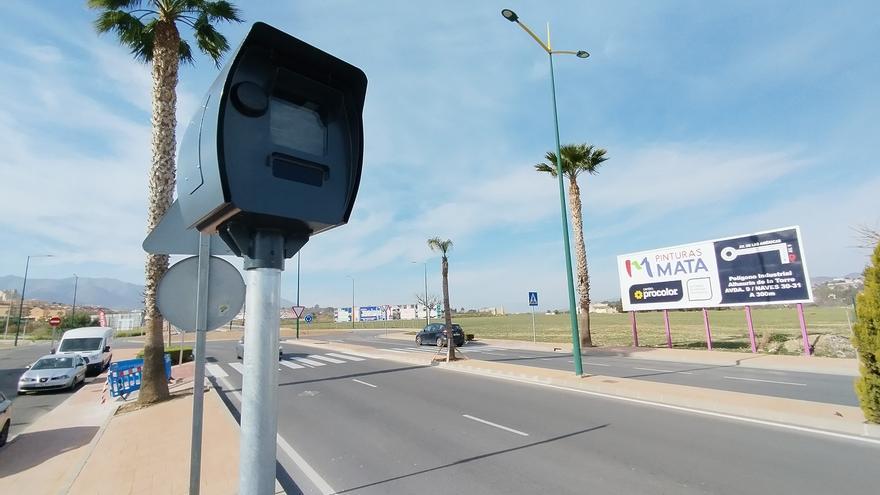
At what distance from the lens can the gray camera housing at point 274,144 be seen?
5.69 feet

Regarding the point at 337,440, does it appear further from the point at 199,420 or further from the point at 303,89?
the point at 303,89

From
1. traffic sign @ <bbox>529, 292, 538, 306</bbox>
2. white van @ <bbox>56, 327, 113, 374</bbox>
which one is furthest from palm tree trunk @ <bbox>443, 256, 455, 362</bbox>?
white van @ <bbox>56, 327, 113, 374</bbox>

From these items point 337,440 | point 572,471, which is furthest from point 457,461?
point 337,440

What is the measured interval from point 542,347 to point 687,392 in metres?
16.5

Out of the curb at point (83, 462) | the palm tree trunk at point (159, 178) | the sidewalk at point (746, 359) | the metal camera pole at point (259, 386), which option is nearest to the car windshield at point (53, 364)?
the palm tree trunk at point (159, 178)

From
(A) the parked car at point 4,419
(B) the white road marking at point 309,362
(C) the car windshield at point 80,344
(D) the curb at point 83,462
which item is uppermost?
(C) the car windshield at point 80,344

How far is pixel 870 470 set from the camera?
5520 millimetres

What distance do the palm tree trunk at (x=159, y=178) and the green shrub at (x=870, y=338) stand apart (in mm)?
14749

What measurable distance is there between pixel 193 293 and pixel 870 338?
9.82 meters

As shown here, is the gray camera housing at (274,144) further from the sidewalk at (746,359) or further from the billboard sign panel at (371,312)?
the billboard sign panel at (371,312)

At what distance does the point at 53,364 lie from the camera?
1531cm

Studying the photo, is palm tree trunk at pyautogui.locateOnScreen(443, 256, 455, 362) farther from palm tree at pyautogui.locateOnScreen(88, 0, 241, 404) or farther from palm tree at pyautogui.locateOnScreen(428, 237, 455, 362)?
palm tree at pyautogui.locateOnScreen(88, 0, 241, 404)

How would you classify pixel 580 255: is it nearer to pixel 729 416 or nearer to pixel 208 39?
pixel 729 416

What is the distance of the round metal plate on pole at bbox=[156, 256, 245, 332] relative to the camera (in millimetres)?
3568
